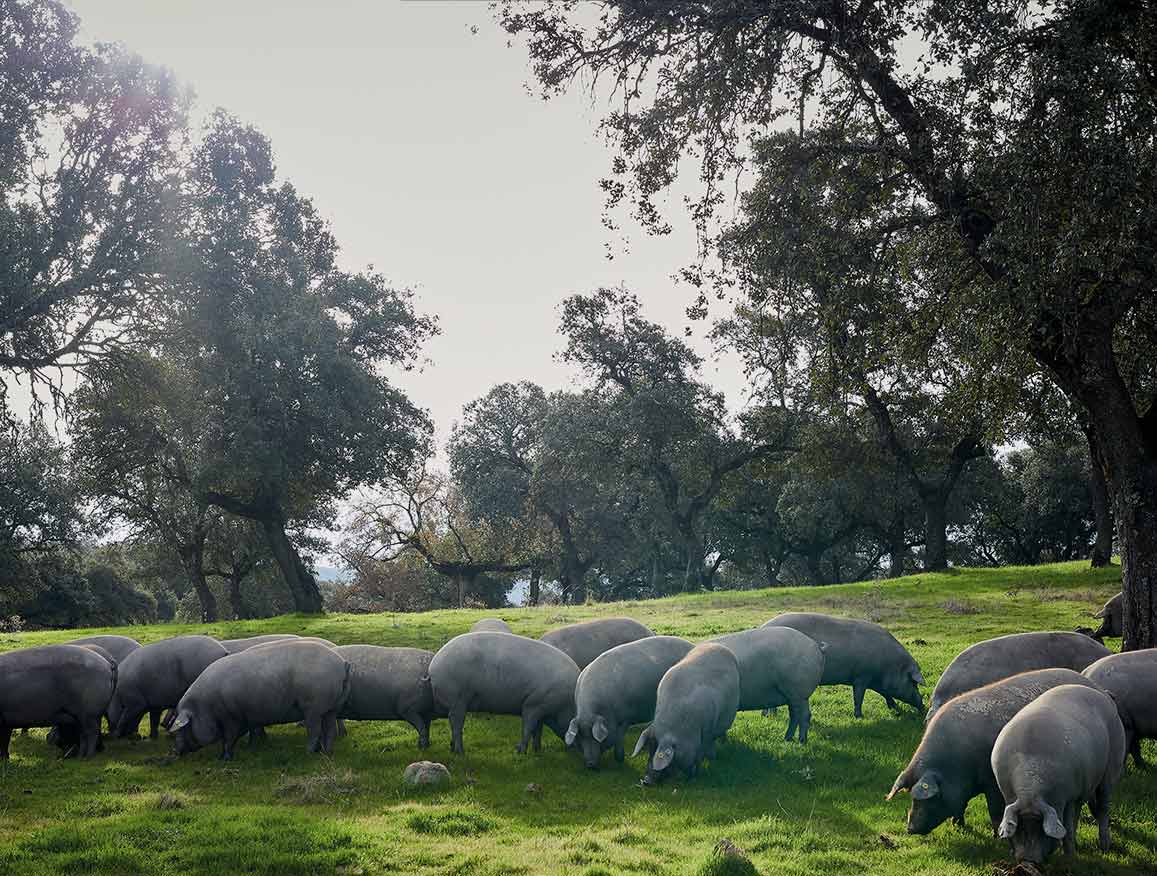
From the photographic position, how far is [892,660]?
1358 centimetres

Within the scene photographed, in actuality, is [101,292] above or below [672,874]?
above

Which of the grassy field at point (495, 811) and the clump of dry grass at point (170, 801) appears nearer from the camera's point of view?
the grassy field at point (495, 811)

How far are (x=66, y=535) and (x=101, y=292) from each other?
21.6 meters

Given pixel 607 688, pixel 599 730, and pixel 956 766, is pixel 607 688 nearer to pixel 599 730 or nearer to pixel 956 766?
pixel 599 730

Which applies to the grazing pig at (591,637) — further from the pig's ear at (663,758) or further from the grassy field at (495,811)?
the pig's ear at (663,758)

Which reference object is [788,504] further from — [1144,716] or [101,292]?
[1144,716]

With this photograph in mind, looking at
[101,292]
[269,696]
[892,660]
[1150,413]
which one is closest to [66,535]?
[101,292]

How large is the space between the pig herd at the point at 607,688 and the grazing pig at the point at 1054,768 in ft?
0.31

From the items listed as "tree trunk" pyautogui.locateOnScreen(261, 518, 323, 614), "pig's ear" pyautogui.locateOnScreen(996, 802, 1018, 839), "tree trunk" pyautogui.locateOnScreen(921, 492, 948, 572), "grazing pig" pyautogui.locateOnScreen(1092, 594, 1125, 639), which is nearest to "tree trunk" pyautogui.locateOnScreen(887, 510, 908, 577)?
"tree trunk" pyautogui.locateOnScreen(921, 492, 948, 572)

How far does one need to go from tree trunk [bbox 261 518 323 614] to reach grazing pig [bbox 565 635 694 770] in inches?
868

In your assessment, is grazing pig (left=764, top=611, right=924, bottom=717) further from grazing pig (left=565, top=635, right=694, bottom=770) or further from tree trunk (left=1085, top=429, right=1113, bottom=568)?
tree trunk (left=1085, top=429, right=1113, bottom=568)

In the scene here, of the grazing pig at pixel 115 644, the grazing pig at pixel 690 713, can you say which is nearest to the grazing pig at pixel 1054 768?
the grazing pig at pixel 690 713

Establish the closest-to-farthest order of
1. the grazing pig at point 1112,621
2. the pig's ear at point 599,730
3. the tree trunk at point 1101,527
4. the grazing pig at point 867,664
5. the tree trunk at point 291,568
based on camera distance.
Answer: the pig's ear at point 599,730 < the grazing pig at point 867,664 < the grazing pig at point 1112,621 < the tree trunk at point 1101,527 < the tree trunk at point 291,568

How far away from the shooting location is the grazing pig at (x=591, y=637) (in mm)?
14453
